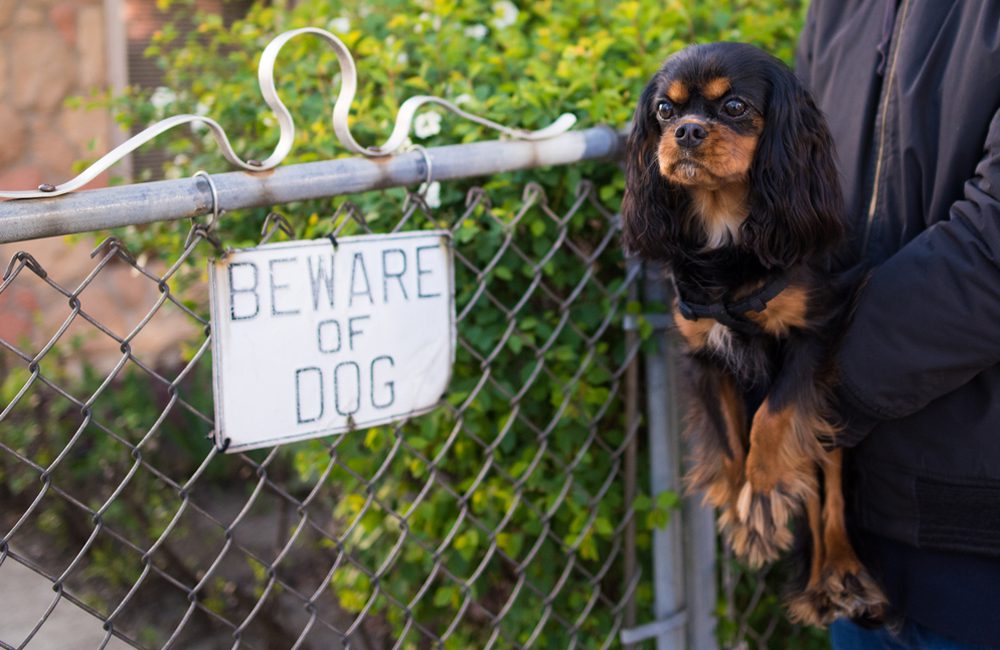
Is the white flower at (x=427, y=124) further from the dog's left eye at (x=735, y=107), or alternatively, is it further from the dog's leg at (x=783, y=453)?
the dog's leg at (x=783, y=453)

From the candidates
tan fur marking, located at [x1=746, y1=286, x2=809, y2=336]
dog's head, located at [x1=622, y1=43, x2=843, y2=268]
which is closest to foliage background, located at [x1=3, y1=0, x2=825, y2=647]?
dog's head, located at [x1=622, y1=43, x2=843, y2=268]

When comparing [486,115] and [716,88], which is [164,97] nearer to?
[486,115]

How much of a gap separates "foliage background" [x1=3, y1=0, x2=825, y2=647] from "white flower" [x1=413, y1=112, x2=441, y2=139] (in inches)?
1.3

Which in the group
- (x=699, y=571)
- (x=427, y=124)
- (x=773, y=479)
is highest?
(x=427, y=124)

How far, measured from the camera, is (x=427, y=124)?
2.30m

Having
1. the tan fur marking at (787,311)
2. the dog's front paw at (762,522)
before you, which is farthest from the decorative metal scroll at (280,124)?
the dog's front paw at (762,522)

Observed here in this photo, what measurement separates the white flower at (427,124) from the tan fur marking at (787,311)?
847mm

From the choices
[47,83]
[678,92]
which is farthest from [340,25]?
[47,83]

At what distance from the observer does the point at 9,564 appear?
3.57 m

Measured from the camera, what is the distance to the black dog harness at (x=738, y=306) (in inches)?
73.7

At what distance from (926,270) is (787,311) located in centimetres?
29

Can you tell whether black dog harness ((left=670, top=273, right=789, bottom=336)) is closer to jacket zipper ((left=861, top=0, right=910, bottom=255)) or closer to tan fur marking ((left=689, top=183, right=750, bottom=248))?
tan fur marking ((left=689, top=183, right=750, bottom=248))

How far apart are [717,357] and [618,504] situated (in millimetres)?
560

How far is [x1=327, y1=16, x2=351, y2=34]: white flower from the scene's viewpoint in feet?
9.29
